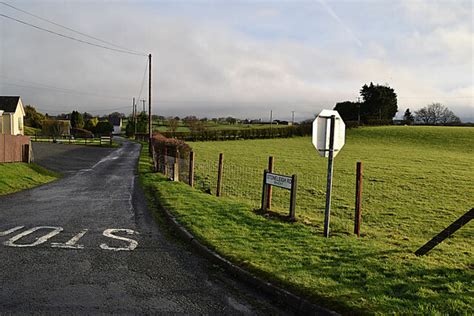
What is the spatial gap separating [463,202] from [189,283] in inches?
592

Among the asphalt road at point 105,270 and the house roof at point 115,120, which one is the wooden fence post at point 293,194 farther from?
the house roof at point 115,120

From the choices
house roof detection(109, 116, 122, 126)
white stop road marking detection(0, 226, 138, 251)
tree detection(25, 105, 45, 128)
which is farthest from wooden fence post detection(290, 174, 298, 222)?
house roof detection(109, 116, 122, 126)

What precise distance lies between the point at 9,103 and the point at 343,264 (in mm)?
55161

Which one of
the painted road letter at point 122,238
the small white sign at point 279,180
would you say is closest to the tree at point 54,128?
the painted road letter at point 122,238

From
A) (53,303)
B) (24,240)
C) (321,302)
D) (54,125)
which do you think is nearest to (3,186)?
(24,240)

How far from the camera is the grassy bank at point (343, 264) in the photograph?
443 centimetres

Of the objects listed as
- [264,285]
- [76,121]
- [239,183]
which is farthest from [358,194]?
[76,121]

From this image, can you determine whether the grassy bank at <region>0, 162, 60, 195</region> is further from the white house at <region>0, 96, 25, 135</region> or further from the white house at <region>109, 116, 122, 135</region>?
the white house at <region>109, 116, 122, 135</region>

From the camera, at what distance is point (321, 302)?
443 centimetres

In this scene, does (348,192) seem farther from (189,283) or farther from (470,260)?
(189,283)

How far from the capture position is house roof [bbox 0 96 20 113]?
49656 mm

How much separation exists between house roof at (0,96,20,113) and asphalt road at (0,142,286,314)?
46138mm

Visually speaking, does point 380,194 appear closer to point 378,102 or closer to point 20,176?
point 20,176

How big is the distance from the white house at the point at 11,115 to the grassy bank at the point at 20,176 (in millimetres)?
31800
